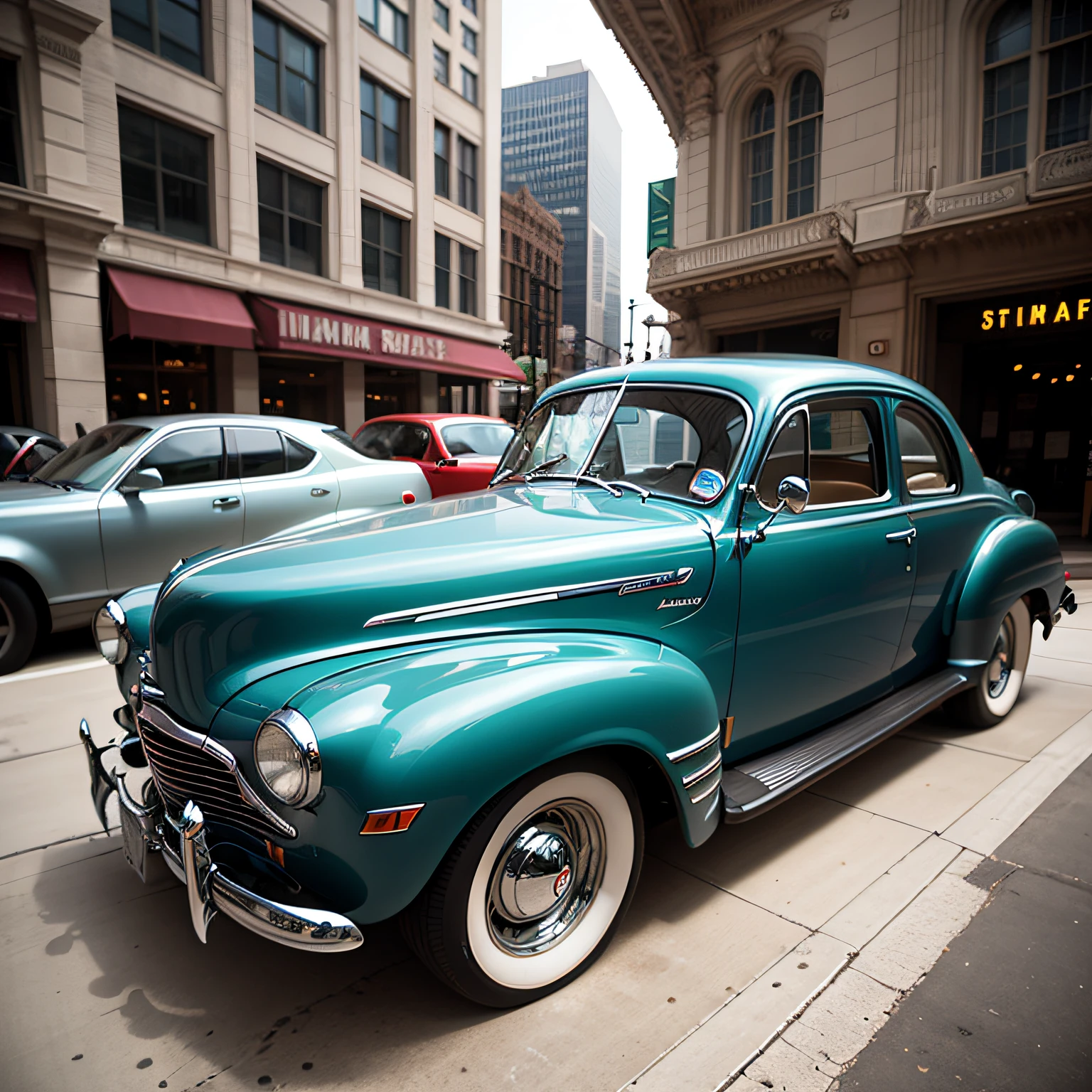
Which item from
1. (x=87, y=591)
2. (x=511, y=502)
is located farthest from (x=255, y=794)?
(x=87, y=591)

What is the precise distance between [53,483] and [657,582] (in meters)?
5.11

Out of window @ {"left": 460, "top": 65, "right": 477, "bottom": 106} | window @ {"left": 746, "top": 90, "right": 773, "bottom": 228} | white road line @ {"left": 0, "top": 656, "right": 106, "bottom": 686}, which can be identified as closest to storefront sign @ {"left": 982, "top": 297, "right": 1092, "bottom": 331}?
window @ {"left": 746, "top": 90, "right": 773, "bottom": 228}

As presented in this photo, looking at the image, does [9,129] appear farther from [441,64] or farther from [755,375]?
[755,375]

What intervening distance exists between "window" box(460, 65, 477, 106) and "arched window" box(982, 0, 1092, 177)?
16004 millimetres

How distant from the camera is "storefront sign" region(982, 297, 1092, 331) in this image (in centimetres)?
1215

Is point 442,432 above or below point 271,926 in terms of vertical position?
above

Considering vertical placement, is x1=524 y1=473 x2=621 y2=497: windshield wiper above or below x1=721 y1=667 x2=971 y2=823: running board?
above

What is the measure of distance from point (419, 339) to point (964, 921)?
20.3 metres

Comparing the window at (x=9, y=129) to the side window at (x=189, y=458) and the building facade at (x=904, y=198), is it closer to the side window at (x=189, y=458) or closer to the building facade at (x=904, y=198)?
the side window at (x=189, y=458)

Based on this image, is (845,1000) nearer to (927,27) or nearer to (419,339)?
(927,27)

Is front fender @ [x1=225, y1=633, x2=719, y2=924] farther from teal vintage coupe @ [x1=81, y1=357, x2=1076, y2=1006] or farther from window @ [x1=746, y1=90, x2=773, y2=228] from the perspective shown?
window @ [x1=746, y1=90, x2=773, y2=228]

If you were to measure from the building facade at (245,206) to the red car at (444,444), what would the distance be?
667 cm

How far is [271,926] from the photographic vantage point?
1779 mm

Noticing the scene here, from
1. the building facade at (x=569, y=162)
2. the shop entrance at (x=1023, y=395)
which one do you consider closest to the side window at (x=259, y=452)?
the shop entrance at (x=1023, y=395)
